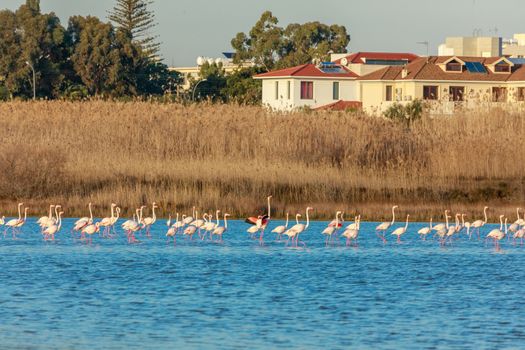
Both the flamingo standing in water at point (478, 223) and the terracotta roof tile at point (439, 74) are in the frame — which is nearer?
the flamingo standing in water at point (478, 223)

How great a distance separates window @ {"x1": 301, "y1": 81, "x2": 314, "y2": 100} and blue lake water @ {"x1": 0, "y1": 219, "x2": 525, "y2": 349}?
55867 mm

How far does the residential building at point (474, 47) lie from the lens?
10081 centimetres

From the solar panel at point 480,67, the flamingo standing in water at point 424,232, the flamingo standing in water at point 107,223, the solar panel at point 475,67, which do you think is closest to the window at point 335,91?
the solar panel at point 475,67

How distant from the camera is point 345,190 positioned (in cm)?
3481

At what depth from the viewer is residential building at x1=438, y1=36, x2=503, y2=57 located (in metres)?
101

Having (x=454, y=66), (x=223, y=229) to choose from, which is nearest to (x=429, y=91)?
(x=454, y=66)

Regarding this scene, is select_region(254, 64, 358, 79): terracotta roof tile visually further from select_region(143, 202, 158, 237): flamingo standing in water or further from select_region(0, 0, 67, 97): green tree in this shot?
select_region(143, 202, 158, 237): flamingo standing in water

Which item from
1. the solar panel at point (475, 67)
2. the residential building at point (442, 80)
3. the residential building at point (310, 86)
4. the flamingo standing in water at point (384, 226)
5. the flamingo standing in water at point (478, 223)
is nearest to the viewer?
the flamingo standing in water at point (384, 226)

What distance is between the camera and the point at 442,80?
260 ft

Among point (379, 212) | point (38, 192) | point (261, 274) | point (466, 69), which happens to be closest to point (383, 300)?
point (261, 274)

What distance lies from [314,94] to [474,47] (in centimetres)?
2134

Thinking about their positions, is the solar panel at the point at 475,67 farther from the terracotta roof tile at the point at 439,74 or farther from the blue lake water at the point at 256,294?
the blue lake water at the point at 256,294

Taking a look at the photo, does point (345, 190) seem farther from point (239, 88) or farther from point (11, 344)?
point (239, 88)

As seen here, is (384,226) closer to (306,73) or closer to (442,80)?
(442,80)
